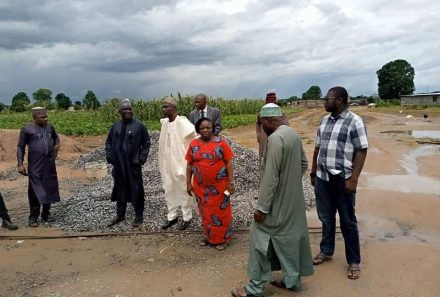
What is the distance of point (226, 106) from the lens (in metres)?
33.8

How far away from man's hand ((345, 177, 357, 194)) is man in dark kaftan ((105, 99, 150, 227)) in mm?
2811

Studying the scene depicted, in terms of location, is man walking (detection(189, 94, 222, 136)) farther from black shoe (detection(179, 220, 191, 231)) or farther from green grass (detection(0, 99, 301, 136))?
green grass (detection(0, 99, 301, 136))

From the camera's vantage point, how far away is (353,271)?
3.85 meters

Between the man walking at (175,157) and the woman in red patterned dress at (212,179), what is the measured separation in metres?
0.59

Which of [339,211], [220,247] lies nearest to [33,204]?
[220,247]

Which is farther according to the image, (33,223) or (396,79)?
(396,79)

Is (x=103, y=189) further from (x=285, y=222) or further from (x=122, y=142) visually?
A: (x=285, y=222)

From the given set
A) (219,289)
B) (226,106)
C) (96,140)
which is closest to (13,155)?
(96,140)

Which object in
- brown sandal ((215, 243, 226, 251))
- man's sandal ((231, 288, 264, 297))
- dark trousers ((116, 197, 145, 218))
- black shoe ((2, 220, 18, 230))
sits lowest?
brown sandal ((215, 243, 226, 251))

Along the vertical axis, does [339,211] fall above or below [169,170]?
below

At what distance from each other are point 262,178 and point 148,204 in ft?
11.7

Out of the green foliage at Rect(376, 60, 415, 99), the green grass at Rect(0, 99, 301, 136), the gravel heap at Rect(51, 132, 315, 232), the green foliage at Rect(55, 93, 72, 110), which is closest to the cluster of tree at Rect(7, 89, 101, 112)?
the green foliage at Rect(55, 93, 72, 110)

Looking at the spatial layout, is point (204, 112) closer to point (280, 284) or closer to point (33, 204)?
point (33, 204)

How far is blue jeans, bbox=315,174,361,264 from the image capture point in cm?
376
